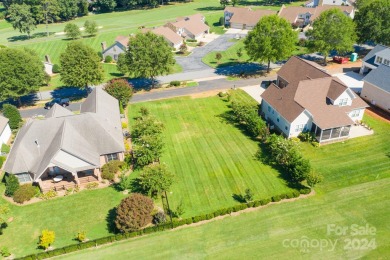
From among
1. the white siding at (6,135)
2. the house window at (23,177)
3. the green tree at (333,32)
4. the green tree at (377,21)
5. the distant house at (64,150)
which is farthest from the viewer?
the green tree at (377,21)

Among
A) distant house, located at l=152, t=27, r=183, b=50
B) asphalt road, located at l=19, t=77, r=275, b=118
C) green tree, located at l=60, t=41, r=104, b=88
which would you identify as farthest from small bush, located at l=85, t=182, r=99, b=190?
distant house, located at l=152, t=27, r=183, b=50

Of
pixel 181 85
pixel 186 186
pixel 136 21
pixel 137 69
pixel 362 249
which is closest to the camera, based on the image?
pixel 362 249

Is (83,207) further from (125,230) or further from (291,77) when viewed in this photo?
(291,77)

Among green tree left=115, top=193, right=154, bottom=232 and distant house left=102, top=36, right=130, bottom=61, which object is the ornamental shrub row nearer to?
green tree left=115, top=193, right=154, bottom=232

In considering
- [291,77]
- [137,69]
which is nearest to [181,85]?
[137,69]

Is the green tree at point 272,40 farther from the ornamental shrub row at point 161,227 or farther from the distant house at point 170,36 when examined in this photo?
the ornamental shrub row at point 161,227

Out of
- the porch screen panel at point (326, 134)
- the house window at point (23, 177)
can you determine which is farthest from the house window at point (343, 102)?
the house window at point (23, 177)

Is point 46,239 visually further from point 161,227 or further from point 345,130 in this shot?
point 345,130
